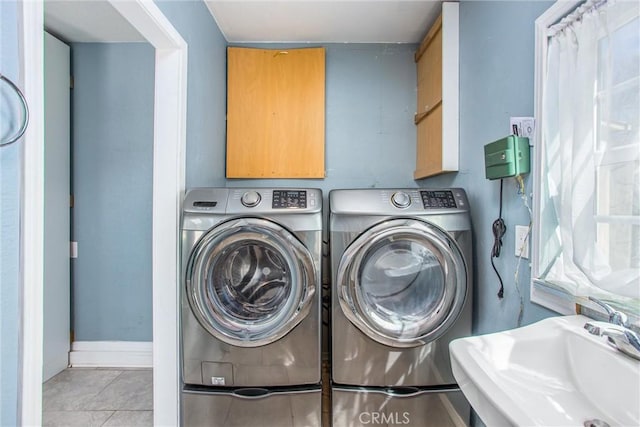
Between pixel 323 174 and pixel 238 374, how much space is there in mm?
1488

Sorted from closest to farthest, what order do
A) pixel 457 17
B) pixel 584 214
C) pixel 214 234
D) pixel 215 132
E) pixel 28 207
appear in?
pixel 28 207, pixel 584 214, pixel 214 234, pixel 457 17, pixel 215 132

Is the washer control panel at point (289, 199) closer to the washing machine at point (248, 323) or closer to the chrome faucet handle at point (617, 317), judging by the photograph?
the washing machine at point (248, 323)

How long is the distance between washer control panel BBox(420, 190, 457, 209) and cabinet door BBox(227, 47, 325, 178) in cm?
108

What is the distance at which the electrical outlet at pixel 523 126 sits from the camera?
1176 mm

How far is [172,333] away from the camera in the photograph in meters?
1.54

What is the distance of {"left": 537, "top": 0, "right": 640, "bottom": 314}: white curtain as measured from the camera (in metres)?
0.82

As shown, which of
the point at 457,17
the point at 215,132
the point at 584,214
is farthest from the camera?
the point at 215,132

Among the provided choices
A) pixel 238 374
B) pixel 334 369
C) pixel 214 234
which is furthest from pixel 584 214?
pixel 238 374

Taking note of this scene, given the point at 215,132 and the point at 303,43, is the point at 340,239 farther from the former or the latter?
the point at 303,43

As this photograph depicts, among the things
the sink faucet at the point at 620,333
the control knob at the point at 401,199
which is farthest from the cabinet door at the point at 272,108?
the sink faucet at the point at 620,333

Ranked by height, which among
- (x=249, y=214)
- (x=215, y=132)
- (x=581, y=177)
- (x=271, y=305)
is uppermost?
(x=215, y=132)

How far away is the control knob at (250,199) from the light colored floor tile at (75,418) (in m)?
1.55

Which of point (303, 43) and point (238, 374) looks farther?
point (303, 43)

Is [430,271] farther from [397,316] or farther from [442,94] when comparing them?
[442,94]
